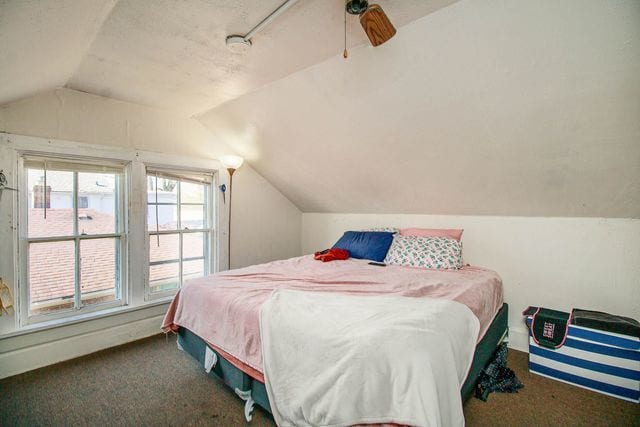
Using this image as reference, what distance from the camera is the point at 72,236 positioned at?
2477mm

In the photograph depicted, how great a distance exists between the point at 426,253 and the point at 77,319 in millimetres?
3019

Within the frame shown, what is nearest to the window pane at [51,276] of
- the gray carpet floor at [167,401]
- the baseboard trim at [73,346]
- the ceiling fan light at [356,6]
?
the baseboard trim at [73,346]

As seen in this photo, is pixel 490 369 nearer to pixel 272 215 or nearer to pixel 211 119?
pixel 272 215

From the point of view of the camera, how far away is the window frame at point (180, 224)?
285 centimetres

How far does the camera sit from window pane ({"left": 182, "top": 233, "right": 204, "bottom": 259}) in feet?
→ 10.5

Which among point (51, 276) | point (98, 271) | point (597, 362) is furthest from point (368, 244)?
point (51, 276)

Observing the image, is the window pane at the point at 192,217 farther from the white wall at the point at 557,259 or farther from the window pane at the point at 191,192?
the white wall at the point at 557,259

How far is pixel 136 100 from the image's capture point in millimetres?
2637

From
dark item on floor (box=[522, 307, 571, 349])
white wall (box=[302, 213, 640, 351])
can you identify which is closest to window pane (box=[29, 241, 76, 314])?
white wall (box=[302, 213, 640, 351])

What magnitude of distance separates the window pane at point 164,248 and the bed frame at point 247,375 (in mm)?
1045

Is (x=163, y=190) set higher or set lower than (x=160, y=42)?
lower

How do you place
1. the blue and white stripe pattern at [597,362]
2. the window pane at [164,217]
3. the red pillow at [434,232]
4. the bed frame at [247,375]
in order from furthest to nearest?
the window pane at [164,217]
the red pillow at [434,232]
the blue and white stripe pattern at [597,362]
the bed frame at [247,375]

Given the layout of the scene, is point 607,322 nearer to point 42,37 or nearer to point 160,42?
point 160,42

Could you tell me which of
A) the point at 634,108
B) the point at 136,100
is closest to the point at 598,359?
the point at 634,108
